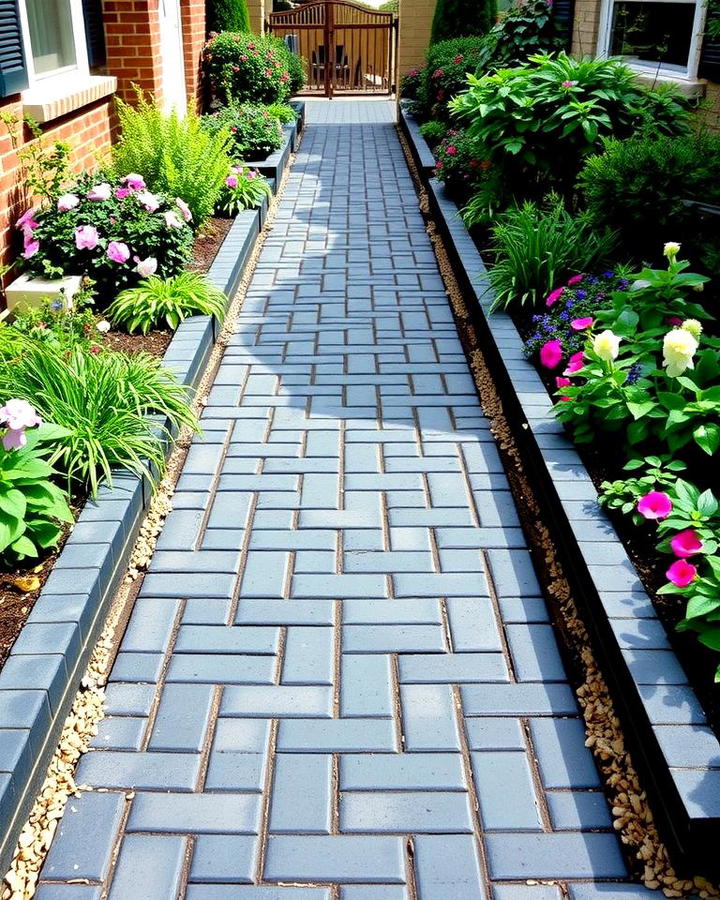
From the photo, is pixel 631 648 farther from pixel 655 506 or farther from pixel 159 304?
pixel 159 304

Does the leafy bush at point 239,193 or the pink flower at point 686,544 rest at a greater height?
the leafy bush at point 239,193

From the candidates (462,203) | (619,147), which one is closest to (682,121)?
(619,147)

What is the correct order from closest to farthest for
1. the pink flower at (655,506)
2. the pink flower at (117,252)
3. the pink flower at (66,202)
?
the pink flower at (655,506) → the pink flower at (117,252) → the pink flower at (66,202)

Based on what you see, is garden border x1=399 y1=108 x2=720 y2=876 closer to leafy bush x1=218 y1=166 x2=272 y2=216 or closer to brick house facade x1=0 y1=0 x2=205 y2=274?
brick house facade x1=0 y1=0 x2=205 y2=274

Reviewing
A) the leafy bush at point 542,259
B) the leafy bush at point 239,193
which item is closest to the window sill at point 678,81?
the leafy bush at point 542,259

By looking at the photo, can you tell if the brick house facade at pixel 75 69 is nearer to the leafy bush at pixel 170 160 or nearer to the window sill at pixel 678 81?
the leafy bush at pixel 170 160

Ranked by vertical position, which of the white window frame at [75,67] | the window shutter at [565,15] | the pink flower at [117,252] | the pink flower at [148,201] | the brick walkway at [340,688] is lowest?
the brick walkway at [340,688]

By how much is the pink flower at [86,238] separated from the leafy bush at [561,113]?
114 inches

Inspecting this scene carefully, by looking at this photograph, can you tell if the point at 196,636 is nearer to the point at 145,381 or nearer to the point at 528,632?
the point at 528,632

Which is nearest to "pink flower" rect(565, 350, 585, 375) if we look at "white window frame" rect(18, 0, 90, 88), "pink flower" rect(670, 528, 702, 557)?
"pink flower" rect(670, 528, 702, 557)

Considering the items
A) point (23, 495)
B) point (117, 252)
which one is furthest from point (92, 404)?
point (117, 252)

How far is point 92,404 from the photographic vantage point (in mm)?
3629

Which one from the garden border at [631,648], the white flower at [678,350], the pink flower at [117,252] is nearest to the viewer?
the garden border at [631,648]

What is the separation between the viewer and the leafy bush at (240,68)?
10.9 meters
